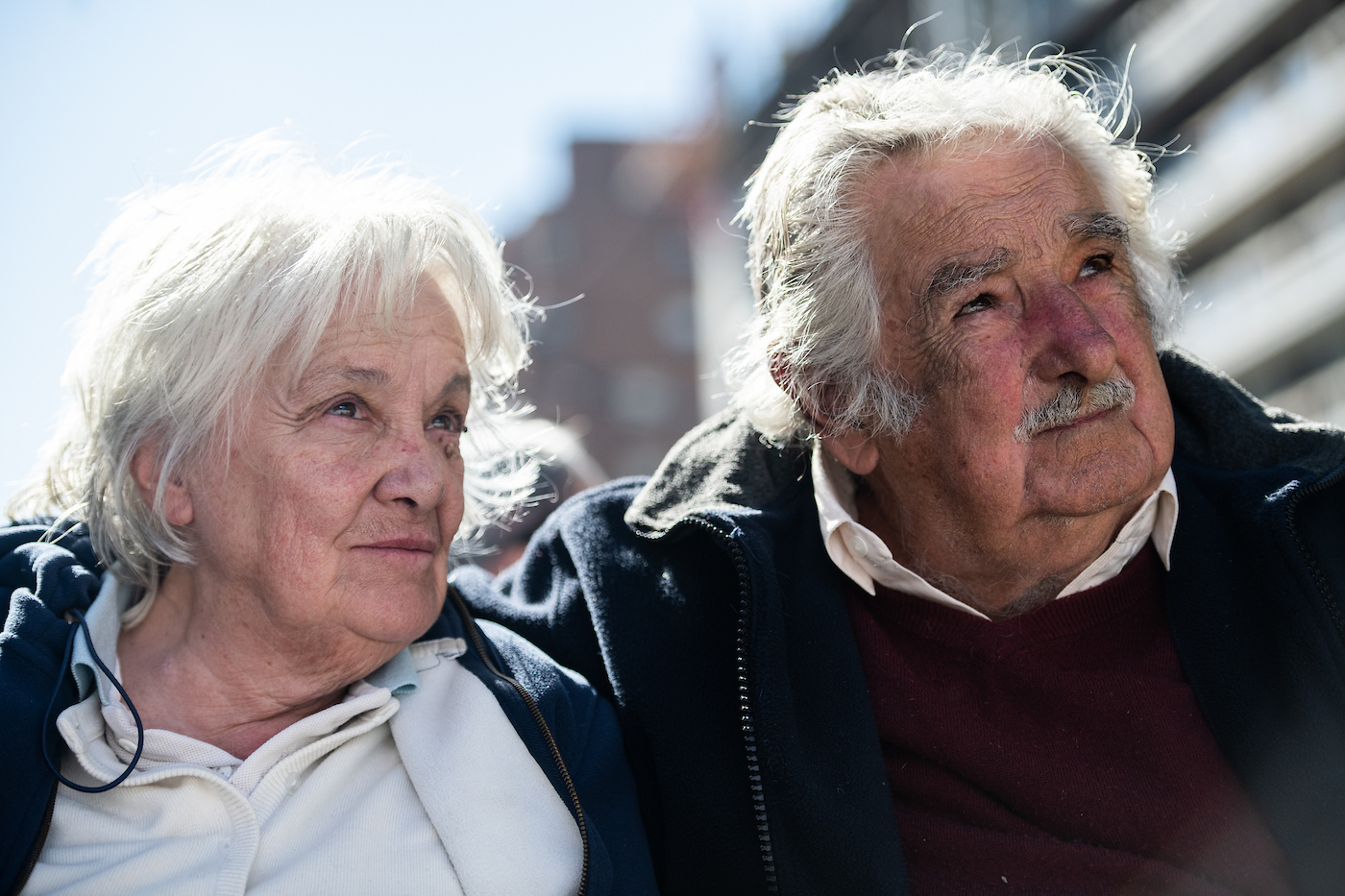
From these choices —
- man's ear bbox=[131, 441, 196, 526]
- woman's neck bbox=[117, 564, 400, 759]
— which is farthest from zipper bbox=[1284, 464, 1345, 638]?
man's ear bbox=[131, 441, 196, 526]

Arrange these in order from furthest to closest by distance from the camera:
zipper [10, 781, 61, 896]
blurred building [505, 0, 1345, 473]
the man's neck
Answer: blurred building [505, 0, 1345, 473] → the man's neck → zipper [10, 781, 61, 896]

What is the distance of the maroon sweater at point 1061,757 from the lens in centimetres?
195

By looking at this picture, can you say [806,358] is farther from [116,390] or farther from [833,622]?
[116,390]

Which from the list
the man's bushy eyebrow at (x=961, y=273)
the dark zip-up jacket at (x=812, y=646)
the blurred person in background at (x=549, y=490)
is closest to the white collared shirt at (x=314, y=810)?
the dark zip-up jacket at (x=812, y=646)

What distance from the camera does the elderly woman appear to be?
1.77 m

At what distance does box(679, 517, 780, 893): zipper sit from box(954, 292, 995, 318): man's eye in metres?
0.69

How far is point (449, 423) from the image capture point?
2254 mm

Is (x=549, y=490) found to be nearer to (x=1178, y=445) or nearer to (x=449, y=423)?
(x=449, y=423)

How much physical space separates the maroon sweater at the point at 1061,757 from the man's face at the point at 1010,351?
0.16 meters

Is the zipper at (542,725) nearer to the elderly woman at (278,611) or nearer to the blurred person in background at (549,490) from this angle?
the elderly woman at (278,611)

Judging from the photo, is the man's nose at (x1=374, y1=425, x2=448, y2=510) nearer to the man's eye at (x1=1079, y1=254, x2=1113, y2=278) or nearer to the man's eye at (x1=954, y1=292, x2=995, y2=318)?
the man's eye at (x1=954, y1=292, x2=995, y2=318)

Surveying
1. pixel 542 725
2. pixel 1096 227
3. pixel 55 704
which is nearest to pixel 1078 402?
pixel 1096 227

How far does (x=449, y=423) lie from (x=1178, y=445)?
5.50 feet

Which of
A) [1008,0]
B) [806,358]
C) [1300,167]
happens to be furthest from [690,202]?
[806,358]
